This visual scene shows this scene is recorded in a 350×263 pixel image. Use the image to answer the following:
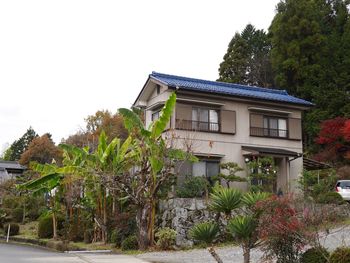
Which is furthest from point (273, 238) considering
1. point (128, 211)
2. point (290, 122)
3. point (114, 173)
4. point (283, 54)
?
point (283, 54)

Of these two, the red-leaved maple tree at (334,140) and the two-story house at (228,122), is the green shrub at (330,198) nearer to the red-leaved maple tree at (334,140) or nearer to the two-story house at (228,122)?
the two-story house at (228,122)

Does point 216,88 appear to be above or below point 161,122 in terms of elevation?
above

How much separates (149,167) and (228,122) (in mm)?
8344

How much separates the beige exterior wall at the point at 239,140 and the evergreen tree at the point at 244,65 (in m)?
20.0

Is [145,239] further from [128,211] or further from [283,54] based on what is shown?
[283,54]

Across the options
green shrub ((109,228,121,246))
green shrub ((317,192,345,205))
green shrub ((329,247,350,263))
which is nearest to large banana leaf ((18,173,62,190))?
green shrub ((109,228,121,246))

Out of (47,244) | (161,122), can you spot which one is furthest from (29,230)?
(161,122)

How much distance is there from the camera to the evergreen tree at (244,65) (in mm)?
50112

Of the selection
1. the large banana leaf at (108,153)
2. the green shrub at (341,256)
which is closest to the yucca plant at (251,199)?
the green shrub at (341,256)

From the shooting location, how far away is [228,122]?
27.7 meters

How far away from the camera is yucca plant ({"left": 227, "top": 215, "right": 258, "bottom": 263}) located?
11.4m

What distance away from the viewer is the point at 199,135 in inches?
1046

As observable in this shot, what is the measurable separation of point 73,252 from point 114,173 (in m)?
4.03

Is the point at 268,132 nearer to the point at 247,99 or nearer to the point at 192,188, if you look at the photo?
the point at 247,99
